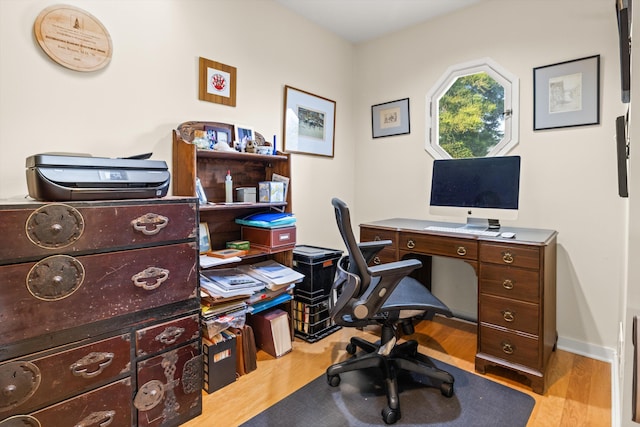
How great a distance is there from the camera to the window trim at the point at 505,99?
2373 mm

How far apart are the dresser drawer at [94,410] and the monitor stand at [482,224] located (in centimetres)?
212

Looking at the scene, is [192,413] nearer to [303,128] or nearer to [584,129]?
[303,128]

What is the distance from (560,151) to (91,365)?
2829 mm

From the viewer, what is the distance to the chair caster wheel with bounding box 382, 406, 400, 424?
1.55m

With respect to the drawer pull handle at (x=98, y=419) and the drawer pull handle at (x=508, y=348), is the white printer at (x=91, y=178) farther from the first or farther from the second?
the drawer pull handle at (x=508, y=348)

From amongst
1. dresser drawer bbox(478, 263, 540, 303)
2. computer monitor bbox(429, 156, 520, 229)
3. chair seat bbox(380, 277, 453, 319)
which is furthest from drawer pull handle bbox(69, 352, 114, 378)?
computer monitor bbox(429, 156, 520, 229)

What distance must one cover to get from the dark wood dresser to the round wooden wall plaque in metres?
0.81

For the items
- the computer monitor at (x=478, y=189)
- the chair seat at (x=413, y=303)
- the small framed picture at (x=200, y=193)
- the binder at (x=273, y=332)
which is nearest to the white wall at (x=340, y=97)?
the small framed picture at (x=200, y=193)

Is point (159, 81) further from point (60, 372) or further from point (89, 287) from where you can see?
point (60, 372)

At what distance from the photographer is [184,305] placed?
156cm

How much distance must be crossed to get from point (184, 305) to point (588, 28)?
284 cm

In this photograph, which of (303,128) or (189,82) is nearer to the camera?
(189,82)

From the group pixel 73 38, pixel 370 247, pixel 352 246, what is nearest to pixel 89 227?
pixel 73 38

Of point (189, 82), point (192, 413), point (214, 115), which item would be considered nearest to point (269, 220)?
point (214, 115)
